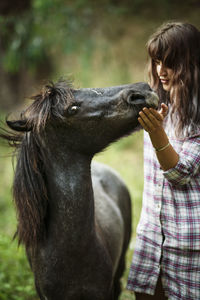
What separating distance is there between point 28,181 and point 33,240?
1.33ft

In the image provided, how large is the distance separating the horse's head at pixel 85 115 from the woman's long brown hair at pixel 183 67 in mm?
325

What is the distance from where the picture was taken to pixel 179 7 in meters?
9.77

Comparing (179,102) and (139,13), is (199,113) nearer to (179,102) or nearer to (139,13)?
(179,102)

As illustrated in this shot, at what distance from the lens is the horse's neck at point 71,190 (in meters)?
2.01

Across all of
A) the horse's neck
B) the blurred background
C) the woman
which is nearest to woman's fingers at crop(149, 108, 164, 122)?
the woman

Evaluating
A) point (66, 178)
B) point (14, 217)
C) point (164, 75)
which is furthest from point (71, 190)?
point (14, 217)

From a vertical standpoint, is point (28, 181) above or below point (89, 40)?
below

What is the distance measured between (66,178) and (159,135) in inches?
25.5

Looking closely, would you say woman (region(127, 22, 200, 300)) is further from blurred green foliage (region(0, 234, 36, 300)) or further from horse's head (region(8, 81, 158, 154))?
blurred green foliage (region(0, 234, 36, 300))

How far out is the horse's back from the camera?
2.62 metres

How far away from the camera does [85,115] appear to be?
1899mm

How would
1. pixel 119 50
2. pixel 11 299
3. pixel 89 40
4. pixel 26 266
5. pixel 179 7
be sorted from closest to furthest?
pixel 11 299 → pixel 26 266 → pixel 89 40 → pixel 179 7 → pixel 119 50

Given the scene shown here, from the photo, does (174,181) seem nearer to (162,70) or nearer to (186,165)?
(186,165)

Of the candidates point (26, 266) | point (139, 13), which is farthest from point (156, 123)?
point (139, 13)
